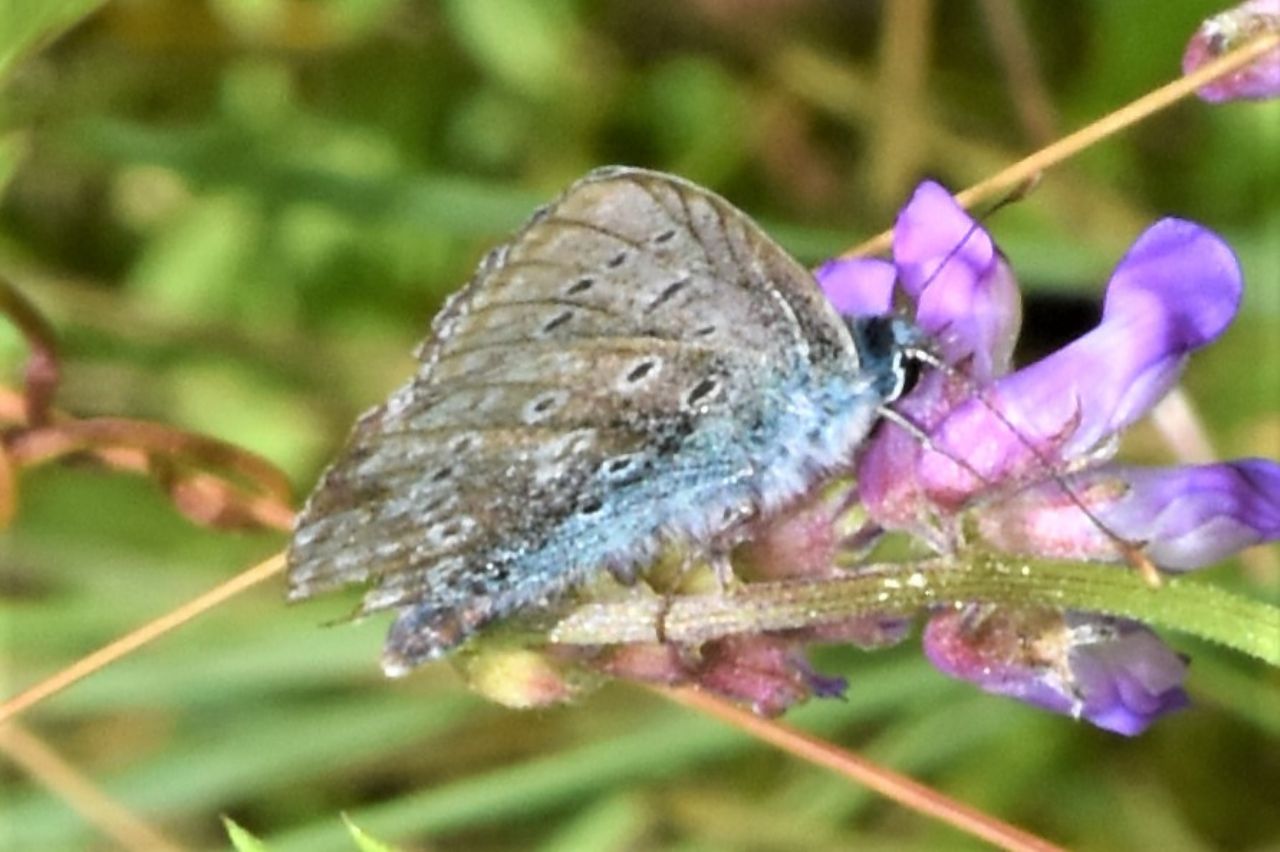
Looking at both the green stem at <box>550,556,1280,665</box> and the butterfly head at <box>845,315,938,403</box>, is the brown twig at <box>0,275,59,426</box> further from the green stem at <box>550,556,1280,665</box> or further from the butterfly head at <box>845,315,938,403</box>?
the butterfly head at <box>845,315,938,403</box>

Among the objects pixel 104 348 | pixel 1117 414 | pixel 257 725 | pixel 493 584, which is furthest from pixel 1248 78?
pixel 104 348

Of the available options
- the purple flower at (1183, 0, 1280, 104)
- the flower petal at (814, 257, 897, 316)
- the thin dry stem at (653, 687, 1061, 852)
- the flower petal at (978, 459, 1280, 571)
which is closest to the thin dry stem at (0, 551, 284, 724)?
the thin dry stem at (653, 687, 1061, 852)

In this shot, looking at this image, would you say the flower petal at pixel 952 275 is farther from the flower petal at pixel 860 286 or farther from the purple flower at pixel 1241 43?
the purple flower at pixel 1241 43

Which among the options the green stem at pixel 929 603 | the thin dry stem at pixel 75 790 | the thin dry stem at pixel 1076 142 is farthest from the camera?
the thin dry stem at pixel 75 790

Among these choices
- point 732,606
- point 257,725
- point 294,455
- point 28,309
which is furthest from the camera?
point 294,455

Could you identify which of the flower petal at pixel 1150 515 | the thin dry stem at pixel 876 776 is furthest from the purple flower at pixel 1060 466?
the thin dry stem at pixel 876 776

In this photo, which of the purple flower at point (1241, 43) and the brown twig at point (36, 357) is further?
the brown twig at point (36, 357)

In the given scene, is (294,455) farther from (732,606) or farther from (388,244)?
(732,606)
